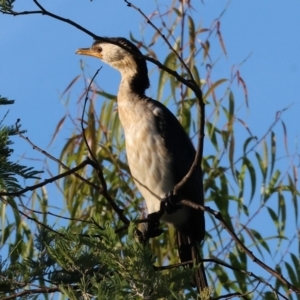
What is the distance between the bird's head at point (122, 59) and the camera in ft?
17.5

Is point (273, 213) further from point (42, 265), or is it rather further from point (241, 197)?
point (42, 265)

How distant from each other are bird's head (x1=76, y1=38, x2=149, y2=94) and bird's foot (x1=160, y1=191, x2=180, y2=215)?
1124 millimetres

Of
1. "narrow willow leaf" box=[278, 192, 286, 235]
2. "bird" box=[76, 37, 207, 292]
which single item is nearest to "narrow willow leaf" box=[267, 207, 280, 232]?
"narrow willow leaf" box=[278, 192, 286, 235]

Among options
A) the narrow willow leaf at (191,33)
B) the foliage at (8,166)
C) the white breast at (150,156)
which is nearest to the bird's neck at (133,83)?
the white breast at (150,156)

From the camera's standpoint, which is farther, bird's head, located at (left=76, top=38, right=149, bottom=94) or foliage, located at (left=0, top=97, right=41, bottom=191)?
bird's head, located at (left=76, top=38, right=149, bottom=94)

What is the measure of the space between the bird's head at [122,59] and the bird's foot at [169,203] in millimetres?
1124

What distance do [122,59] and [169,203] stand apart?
1489mm

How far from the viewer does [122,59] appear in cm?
554

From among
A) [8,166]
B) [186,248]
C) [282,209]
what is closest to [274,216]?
[282,209]

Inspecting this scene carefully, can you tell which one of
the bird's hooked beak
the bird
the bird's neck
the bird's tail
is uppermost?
the bird's hooked beak

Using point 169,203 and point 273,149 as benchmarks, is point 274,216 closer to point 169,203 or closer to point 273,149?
point 273,149

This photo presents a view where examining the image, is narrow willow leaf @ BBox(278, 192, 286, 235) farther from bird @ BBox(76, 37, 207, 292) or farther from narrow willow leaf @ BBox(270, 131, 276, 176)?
bird @ BBox(76, 37, 207, 292)

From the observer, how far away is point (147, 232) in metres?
4.43

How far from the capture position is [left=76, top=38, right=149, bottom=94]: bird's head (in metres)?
5.34
